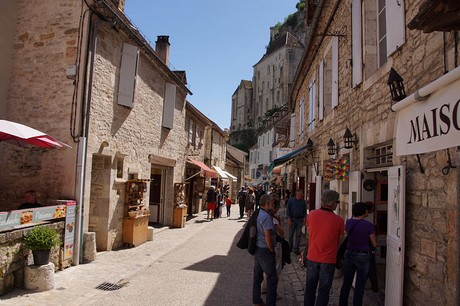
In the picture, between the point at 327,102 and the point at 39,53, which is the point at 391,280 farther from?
the point at 39,53

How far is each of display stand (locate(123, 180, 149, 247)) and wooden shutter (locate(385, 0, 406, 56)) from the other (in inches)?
280

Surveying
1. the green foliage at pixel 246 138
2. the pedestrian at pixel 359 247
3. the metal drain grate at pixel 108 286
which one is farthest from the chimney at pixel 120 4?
the green foliage at pixel 246 138

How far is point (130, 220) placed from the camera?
9430 millimetres

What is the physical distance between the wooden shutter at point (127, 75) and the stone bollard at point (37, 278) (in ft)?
15.1

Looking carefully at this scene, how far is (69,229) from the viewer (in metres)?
6.96

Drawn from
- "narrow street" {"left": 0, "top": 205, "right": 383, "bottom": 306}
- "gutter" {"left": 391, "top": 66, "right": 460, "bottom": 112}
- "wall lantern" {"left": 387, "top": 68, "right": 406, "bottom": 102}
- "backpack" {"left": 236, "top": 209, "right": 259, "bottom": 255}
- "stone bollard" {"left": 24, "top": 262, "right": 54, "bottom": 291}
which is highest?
"wall lantern" {"left": 387, "top": 68, "right": 406, "bottom": 102}

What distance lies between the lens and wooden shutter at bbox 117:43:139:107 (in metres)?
9.12

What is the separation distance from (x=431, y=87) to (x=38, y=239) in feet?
18.5

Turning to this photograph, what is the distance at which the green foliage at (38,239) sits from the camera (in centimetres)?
560

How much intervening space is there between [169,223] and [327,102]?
7.65m

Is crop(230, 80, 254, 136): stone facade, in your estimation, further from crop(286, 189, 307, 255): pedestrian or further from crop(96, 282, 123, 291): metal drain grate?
crop(96, 282, 123, 291): metal drain grate

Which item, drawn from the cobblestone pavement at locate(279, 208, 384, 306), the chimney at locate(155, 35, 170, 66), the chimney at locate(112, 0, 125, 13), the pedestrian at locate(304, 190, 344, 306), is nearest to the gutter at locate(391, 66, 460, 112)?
the pedestrian at locate(304, 190, 344, 306)

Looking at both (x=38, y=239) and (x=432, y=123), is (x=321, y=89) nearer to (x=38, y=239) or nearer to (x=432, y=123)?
(x=432, y=123)

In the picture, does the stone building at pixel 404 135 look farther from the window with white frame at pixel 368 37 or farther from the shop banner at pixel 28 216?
the shop banner at pixel 28 216
